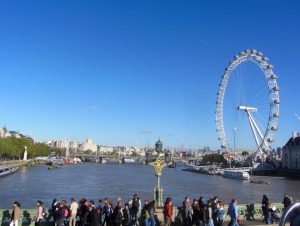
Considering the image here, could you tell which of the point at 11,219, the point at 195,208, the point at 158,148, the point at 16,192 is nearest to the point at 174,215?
the point at 195,208

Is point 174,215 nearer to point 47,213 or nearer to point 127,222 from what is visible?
point 127,222

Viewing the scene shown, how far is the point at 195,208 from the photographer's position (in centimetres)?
1733

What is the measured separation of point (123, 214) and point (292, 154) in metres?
129

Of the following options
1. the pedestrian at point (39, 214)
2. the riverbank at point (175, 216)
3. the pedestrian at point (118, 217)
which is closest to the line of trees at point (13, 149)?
the riverbank at point (175, 216)

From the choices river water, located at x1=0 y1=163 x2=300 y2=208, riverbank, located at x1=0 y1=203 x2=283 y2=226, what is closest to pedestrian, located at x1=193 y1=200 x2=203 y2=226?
riverbank, located at x1=0 y1=203 x2=283 y2=226

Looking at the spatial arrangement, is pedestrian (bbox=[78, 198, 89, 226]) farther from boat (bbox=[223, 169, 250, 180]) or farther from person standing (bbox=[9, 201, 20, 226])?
boat (bbox=[223, 169, 250, 180])

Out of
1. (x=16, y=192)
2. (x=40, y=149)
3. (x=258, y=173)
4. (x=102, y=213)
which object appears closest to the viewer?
(x=102, y=213)

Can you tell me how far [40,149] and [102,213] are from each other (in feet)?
592

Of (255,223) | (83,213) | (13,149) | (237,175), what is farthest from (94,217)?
(13,149)

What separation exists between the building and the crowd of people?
400 feet

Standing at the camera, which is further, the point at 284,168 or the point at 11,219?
the point at 284,168

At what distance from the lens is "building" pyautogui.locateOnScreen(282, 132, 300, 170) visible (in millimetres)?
135350

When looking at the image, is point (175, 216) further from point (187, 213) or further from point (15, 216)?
point (15, 216)

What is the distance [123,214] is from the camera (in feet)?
55.0
